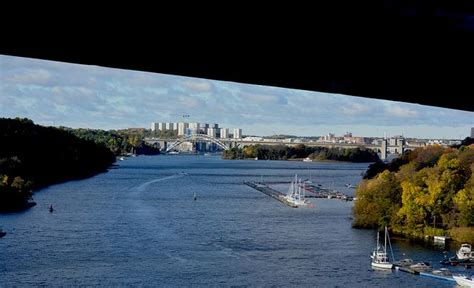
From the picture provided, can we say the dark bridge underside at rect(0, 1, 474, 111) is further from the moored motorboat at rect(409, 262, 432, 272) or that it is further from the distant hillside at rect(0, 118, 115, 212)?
the distant hillside at rect(0, 118, 115, 212)

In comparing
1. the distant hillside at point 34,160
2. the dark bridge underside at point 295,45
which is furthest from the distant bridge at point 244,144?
the dark bridge underside at point 295,45

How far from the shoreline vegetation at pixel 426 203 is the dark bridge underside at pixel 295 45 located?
31.0 ft

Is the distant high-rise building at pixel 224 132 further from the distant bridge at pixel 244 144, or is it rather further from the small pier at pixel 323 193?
the small pier at pixel 323 193

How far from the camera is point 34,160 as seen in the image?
2045 cm

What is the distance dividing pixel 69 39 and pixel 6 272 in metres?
6.17

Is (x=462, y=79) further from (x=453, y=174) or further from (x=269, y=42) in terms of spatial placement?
(x=453, y=174)

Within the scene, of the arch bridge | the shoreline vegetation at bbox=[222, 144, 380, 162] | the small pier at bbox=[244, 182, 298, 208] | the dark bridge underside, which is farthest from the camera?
the arch bridge

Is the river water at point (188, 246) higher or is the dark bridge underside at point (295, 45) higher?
the dark bridge underside at point (295, 45)

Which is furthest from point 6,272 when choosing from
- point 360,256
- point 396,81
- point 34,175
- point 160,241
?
point 34,175

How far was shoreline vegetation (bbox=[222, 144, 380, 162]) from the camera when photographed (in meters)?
41.5

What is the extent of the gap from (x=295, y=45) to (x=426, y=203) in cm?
1047

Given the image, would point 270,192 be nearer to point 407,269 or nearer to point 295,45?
point 407,269

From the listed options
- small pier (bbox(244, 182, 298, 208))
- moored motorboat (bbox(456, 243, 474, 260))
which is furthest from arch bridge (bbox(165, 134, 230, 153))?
moored motorboat (bbox(456, 243, 474, 260))

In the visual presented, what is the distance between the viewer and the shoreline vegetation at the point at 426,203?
11.2 m
